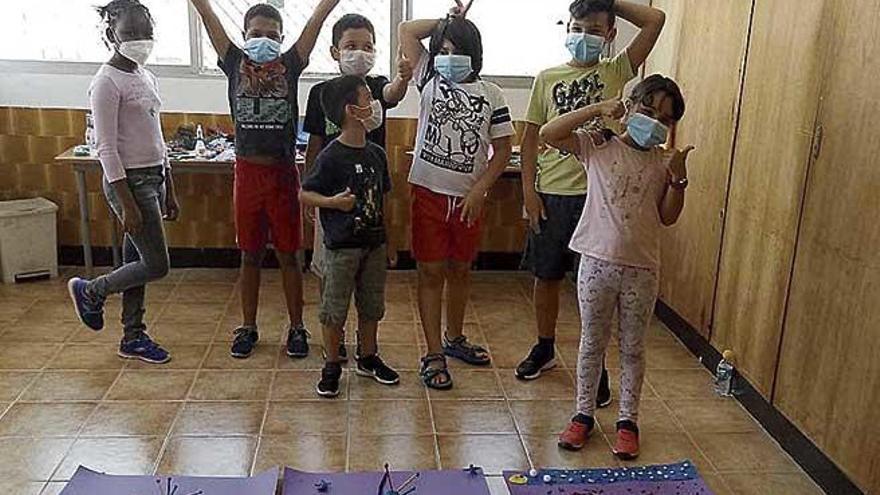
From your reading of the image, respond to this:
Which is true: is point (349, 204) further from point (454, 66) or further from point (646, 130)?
point (646, 130)

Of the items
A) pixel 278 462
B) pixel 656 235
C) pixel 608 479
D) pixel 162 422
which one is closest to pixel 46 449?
pixel 162 422

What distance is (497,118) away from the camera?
2.82 metres

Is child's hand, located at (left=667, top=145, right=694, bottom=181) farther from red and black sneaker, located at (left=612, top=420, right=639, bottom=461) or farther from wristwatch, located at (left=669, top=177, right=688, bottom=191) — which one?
red and black sneaker, located at (left=612, top=420, right=639, bottom=461)

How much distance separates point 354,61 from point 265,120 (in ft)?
1.35

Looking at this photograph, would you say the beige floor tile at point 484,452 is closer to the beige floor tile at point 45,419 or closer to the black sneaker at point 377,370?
the black sneaker at point 377,370

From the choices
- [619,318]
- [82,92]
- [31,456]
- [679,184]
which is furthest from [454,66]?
[82,92]

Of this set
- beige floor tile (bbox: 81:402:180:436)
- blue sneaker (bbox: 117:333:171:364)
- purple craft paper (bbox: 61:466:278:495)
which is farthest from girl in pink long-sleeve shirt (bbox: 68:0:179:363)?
purple craft paper (bbox: 61:466:278:495)

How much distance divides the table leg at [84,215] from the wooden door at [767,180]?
297 cm

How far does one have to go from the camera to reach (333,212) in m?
2.70

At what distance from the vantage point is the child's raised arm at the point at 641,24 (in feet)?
8.91

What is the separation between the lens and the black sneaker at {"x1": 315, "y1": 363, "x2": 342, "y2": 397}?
2.90 meters

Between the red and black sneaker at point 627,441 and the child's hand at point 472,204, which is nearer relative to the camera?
the red and black sneaker at point 627,441

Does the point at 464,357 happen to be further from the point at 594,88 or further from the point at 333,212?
the point at 594,88

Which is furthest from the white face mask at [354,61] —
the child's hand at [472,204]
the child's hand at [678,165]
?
the child's hand at [678,165]
